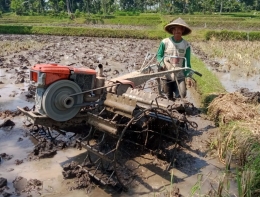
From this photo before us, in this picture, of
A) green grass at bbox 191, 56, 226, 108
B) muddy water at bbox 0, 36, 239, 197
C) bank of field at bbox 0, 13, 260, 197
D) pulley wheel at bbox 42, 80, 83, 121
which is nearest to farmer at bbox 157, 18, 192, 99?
bank of field at bbox 0, 13, 260, 197

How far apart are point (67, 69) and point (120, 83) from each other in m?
0.81

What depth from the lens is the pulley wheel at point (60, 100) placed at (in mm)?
4250

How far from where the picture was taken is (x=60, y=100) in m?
4.30

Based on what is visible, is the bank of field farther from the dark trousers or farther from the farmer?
the farmer

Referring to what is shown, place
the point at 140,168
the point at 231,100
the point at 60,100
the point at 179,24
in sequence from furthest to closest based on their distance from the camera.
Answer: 1. the point at 231,100
2. the point at 179,24
3. the point at 140,168
4. the point at 60,100

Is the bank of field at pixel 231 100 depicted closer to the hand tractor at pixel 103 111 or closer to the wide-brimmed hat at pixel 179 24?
the hand tractor at pixel 103 111

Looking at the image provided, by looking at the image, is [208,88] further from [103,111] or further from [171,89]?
[103,111]

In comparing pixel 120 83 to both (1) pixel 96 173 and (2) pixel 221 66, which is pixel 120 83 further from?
(2) pixel 221 66

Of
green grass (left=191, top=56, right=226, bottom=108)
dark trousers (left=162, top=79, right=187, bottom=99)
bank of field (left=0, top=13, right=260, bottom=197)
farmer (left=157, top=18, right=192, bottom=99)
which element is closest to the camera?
bank of field (left=0, top=13, right=260, bottom=197)

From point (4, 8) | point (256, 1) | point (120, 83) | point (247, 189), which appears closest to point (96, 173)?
point (120, 83)

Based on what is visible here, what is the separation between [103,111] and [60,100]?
707 mm

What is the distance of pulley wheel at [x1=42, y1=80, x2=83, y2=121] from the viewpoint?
4250 millimetres

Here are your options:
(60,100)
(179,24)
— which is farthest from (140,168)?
(179,24)

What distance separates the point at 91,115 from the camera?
4.34 metres
